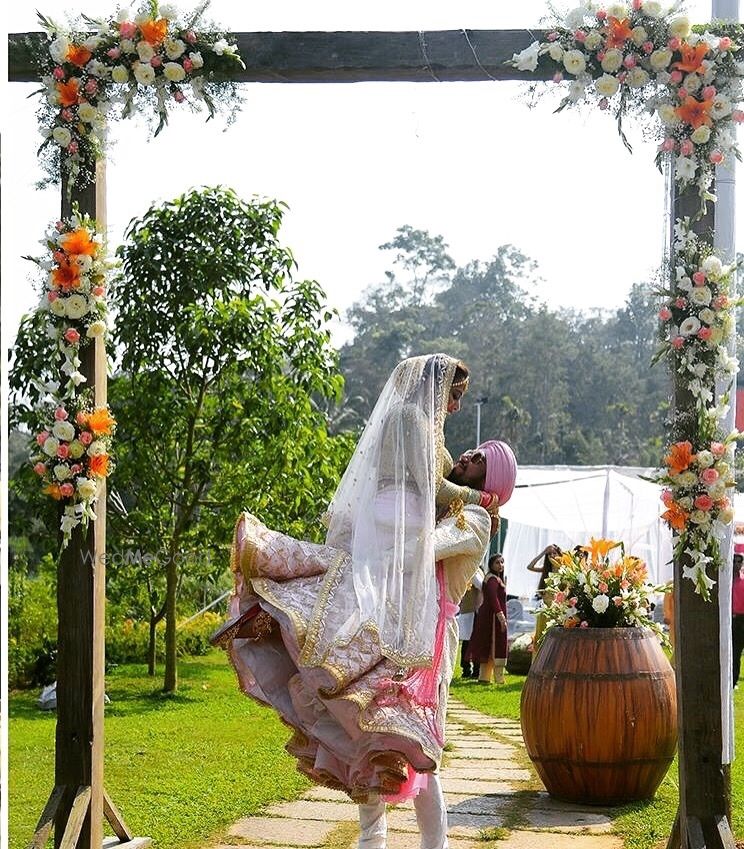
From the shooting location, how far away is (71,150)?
5.53m

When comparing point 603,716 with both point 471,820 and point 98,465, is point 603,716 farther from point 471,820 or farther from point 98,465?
point 98,465

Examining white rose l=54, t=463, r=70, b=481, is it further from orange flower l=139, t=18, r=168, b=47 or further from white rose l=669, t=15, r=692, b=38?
white rose l=669, t=15, r=692, b=38

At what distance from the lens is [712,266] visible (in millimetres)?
5254

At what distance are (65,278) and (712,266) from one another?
111 inches

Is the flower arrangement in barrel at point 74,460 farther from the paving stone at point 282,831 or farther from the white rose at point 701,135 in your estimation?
the white rose at point 701,135

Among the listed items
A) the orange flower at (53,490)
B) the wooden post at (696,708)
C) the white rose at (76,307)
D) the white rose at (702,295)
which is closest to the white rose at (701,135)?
the wooden post at (696,708)

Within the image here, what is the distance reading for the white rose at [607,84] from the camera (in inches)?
208

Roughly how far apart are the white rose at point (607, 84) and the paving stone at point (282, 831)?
362 cm

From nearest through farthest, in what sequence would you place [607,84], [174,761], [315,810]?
1. [607,84]
2. [315,810]
3. [174,761]

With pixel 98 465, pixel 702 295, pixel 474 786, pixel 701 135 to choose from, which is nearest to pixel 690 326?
pixel 702 295

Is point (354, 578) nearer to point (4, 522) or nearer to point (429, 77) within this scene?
point (4, 522)

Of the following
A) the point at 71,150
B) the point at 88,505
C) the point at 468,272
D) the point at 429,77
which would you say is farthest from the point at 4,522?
the point at 468,272

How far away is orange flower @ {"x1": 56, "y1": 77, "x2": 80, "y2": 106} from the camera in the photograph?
5.56 meters

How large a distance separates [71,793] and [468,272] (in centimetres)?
5905
